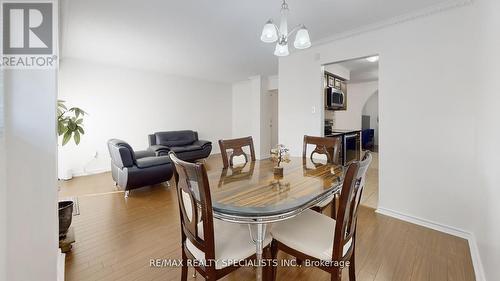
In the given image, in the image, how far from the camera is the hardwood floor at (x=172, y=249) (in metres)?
1.64

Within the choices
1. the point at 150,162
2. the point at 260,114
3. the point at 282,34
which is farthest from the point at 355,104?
the point at 150,162

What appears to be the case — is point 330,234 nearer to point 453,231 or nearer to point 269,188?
point 269,188

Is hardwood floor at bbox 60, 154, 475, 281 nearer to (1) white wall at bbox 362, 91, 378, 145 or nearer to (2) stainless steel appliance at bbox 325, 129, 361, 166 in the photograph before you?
(2) stainless steel appliance at bbox 325, 129, 361, 166

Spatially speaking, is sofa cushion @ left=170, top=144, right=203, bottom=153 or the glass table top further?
sofa cushion @ left=170, top=144, right=203, bottom=153

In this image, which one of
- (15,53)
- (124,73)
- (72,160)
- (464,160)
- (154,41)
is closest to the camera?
(15,53)

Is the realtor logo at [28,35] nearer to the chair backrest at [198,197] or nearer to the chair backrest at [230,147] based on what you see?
the chair backrest at [198,197]

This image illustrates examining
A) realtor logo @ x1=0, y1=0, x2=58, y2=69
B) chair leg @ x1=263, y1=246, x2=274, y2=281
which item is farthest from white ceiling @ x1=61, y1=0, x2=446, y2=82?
chair leg @ x1=263, y1=246, x2=274, y2=281

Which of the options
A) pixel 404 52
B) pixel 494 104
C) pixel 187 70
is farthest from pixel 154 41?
pixel 494 104

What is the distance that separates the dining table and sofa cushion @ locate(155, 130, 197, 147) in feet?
13.2

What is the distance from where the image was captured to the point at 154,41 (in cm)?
338

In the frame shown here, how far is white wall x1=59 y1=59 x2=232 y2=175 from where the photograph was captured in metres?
4.47

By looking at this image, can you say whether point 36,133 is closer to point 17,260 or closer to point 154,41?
point 17,260

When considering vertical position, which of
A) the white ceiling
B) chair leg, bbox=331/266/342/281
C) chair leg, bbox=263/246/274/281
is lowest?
Result: chair leg, bbox=263/246/274/281

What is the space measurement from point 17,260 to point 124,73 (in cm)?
487
